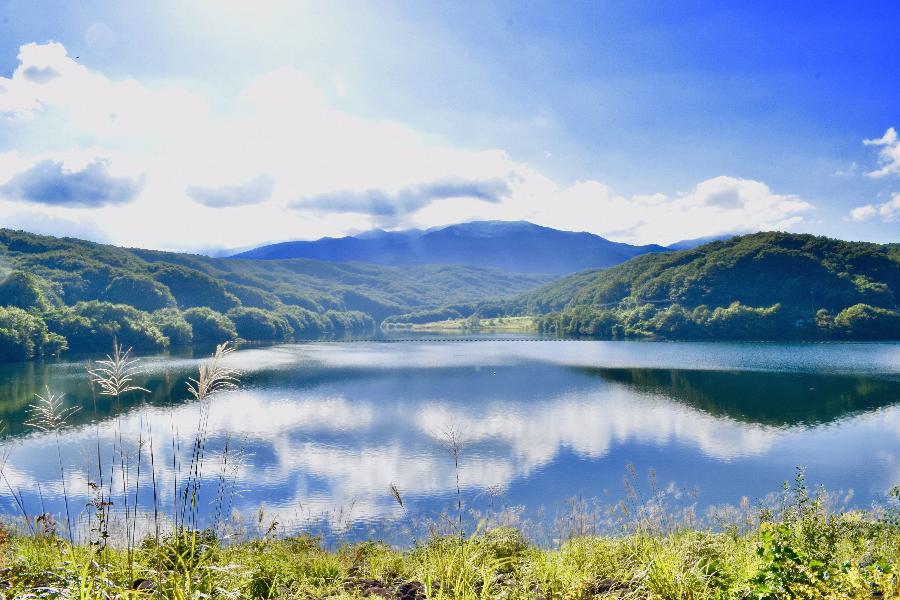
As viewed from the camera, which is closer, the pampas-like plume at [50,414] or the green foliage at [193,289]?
the pampas-like plume at [50,414]

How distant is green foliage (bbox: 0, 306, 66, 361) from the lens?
3307 inches

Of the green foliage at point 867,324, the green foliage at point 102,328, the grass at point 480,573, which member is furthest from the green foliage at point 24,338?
the green foliage at point 867,324

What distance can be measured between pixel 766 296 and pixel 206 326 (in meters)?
155

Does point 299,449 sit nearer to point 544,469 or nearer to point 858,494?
point 544,469

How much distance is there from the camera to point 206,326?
138 meters

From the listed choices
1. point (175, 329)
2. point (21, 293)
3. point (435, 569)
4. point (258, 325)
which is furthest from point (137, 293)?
point (435, 569)

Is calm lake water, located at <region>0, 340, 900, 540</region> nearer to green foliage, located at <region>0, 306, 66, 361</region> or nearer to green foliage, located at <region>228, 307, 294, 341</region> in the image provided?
green foliage, located at <region>0, 306, 66, 361</region>

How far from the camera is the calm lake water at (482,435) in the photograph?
25297 mm

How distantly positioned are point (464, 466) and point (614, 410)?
1993cm

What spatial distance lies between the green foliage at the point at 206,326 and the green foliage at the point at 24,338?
41136mm

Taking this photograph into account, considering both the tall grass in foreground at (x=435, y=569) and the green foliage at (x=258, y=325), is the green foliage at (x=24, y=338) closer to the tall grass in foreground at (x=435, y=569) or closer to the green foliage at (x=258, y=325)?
the green foliage at (x=258, y=325)

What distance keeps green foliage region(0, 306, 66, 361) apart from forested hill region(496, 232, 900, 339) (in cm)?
12579

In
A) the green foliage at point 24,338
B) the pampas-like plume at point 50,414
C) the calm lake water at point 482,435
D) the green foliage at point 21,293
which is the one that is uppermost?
the green foliage at point 21,293

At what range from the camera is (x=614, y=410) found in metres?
44.5
